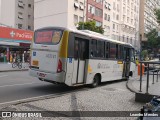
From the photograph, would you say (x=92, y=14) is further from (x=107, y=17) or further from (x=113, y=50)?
(x=113, y=50)

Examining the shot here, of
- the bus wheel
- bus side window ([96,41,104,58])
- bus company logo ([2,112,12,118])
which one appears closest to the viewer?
bus company logo ([2,112,12,118])

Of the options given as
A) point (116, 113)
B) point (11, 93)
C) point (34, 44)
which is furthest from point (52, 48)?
point (116, 113)

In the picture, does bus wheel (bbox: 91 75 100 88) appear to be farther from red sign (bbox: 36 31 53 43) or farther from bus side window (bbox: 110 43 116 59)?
red sign (bbox: 36 31 53 43)

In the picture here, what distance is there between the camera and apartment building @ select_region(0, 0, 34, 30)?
164ft

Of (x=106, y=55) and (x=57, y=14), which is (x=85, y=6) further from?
(x=106, y=55)

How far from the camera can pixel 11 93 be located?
10.1 meters

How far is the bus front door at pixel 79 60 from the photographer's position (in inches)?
452

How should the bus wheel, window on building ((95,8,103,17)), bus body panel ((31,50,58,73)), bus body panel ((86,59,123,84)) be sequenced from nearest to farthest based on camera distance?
1. bus body panel ((31,50,58,73))
2. bus body panel ((86,59,123,84))
3. the bus wheel
4. window on building ((95,8,103,17))

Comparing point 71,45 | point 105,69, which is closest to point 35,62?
point 71,45

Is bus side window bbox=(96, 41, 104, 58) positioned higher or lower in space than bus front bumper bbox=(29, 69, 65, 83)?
higher

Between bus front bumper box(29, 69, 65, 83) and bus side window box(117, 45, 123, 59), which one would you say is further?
bus side window box(117, 45, 123, 59)

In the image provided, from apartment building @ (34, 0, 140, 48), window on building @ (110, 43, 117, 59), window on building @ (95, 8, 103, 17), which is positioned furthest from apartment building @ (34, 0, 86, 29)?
window on building @ (110, 43, 117, 59)

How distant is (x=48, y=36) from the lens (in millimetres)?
11484

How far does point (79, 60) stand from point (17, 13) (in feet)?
137
